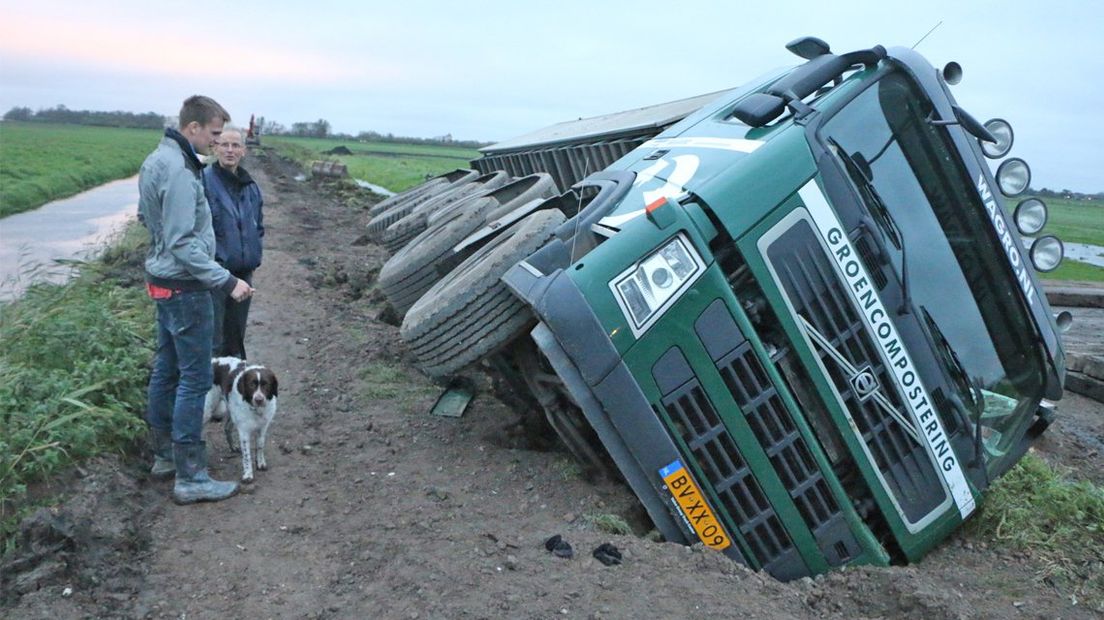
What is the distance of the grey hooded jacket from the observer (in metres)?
4.11

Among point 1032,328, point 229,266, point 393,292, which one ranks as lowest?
point 1032,328

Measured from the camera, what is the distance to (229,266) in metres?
5.80

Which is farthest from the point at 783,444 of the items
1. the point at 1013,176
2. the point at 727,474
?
the point at 1013,176

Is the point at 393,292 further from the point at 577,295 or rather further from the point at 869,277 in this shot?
the point at 869,277

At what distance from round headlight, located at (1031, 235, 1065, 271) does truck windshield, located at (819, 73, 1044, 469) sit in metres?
0.21

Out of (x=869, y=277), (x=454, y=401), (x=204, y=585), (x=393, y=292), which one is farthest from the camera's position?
(x=393, y=292)

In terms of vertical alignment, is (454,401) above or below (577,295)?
below

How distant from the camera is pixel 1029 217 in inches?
167

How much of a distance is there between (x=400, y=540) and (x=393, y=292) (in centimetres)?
250

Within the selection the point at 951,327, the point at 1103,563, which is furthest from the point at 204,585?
the point at 1103,563

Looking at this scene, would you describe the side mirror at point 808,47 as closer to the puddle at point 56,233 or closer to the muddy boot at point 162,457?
the muddy boot at point 162,457

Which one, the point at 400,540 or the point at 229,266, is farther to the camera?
the point at 229,266

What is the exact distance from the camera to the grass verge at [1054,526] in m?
4.34

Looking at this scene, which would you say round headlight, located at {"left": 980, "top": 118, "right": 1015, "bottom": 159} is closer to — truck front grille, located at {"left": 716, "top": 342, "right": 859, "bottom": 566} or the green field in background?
truck front grille, located at {"left": 716, "top": 342, "right": 859, "bottom": 566}
